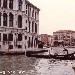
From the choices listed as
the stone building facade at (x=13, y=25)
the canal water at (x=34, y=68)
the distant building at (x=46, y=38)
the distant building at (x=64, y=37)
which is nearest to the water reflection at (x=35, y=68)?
the canal water at (x=34, y=68)

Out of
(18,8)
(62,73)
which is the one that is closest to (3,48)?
(18,8)

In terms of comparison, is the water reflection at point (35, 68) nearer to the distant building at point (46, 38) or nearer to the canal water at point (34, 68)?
the canal water at point (34, 68)

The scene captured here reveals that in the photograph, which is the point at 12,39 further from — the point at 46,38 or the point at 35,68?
the point at 46,38

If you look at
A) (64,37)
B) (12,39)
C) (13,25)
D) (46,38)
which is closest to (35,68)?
(12,39)

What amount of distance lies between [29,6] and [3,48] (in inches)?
397

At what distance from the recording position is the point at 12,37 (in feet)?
135

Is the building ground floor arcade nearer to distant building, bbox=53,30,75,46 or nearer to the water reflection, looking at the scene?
the water reflection

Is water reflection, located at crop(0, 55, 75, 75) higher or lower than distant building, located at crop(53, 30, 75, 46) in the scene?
lower

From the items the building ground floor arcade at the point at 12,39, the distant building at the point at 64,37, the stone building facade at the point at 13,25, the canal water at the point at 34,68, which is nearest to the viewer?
the canal water at the point at 34,68

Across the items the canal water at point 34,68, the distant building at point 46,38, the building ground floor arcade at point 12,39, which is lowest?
the canal water at point 34,68

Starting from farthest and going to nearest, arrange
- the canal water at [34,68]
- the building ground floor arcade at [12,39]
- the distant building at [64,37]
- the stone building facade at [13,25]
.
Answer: the distant building at [64,37] < the stone building facade at [13,25] < the building ground floor arcade at [12,39] < the canal water at [34,68]

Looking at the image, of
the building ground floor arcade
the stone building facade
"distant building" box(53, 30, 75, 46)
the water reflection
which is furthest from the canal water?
"distant building" box(53, 30, 75, 46)

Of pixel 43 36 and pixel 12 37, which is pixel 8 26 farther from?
pixel 43 36

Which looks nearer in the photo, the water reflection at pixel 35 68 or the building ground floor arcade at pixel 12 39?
the water reflection at pixel 35 68
